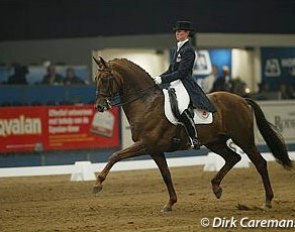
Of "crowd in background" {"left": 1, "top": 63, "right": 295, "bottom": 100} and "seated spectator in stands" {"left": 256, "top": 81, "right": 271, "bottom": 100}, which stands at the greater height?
"crowd in background" {"left": 1, "top": 63, "right": 295, "bottom": 100}

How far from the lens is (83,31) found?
23125 millimetres

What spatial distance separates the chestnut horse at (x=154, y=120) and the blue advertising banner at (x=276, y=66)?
13.9 metres

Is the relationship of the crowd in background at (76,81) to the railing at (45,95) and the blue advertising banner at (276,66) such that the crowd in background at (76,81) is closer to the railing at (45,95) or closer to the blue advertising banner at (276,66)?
the railing at (45,95)

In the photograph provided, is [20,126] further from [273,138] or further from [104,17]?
[273,138]

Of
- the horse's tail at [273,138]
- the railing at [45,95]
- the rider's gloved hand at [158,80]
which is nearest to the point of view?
the rider's gloved hand at [158,80]

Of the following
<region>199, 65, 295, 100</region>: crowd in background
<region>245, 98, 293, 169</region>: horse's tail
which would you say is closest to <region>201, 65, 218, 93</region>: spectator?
<region>199, 65, 295, 100</region>: crowd in background

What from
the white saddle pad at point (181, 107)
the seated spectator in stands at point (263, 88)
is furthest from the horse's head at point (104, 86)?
the seated spectator in stands at point (263, 88)

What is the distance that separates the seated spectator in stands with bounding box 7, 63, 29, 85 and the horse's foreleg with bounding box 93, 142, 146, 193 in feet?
35.1

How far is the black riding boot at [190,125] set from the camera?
9.83 m

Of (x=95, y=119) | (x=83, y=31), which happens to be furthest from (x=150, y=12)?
(x=95, y=119)

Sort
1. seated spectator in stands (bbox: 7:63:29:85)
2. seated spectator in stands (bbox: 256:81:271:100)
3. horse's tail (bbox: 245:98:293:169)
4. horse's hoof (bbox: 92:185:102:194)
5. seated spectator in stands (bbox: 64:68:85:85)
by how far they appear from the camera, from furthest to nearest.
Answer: seated spectator in stands (bbox: 256:81:271:100)
seated spectator in stands (bbox: 7:63:29:85)
seated spectator in stands (bbox: 64:68:85:85)
horse's tail (bbox: 245:98:293:169)
horse's hoof (bbox: 92:185:102:194)

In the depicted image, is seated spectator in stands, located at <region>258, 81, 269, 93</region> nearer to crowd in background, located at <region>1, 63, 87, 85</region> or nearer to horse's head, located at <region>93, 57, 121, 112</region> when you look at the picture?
crowd in background, located at <region>1, 63, 87, 85</region>

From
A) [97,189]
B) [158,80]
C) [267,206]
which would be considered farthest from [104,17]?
[97,189]

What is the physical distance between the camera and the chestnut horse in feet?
31.2
